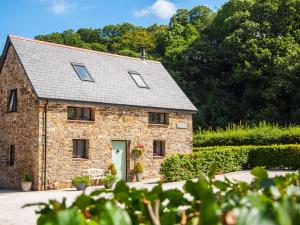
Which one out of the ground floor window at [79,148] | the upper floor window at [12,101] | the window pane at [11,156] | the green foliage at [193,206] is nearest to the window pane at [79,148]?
the ground floor window at [79,148]

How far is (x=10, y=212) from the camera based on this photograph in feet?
43.9

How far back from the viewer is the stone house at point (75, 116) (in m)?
20.8

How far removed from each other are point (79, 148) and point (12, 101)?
14.4ft

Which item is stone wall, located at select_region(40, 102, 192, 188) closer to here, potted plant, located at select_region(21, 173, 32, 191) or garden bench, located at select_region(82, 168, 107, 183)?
garden bench, located at select_region(82, 168, 107, 183)

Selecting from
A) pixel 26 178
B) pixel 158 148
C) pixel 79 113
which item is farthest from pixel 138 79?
pixel 26 178

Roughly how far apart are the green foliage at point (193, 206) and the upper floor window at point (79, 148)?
65.5ft

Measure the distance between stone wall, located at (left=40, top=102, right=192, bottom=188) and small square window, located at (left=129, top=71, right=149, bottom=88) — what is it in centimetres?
199

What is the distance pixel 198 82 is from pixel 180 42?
7.80m

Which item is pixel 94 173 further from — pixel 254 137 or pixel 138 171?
pixel 254 137

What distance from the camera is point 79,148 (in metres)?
22.1

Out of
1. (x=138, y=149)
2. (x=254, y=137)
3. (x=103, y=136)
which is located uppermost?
(x=254, y=137)

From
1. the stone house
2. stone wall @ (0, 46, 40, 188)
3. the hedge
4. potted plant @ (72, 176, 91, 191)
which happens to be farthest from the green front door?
stone wall @ (0, 46, 40, 188)

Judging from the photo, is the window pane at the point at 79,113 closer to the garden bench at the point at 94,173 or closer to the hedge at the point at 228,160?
the garden bench at the point at 94,173

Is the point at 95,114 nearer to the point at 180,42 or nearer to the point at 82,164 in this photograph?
the point at 82,164
